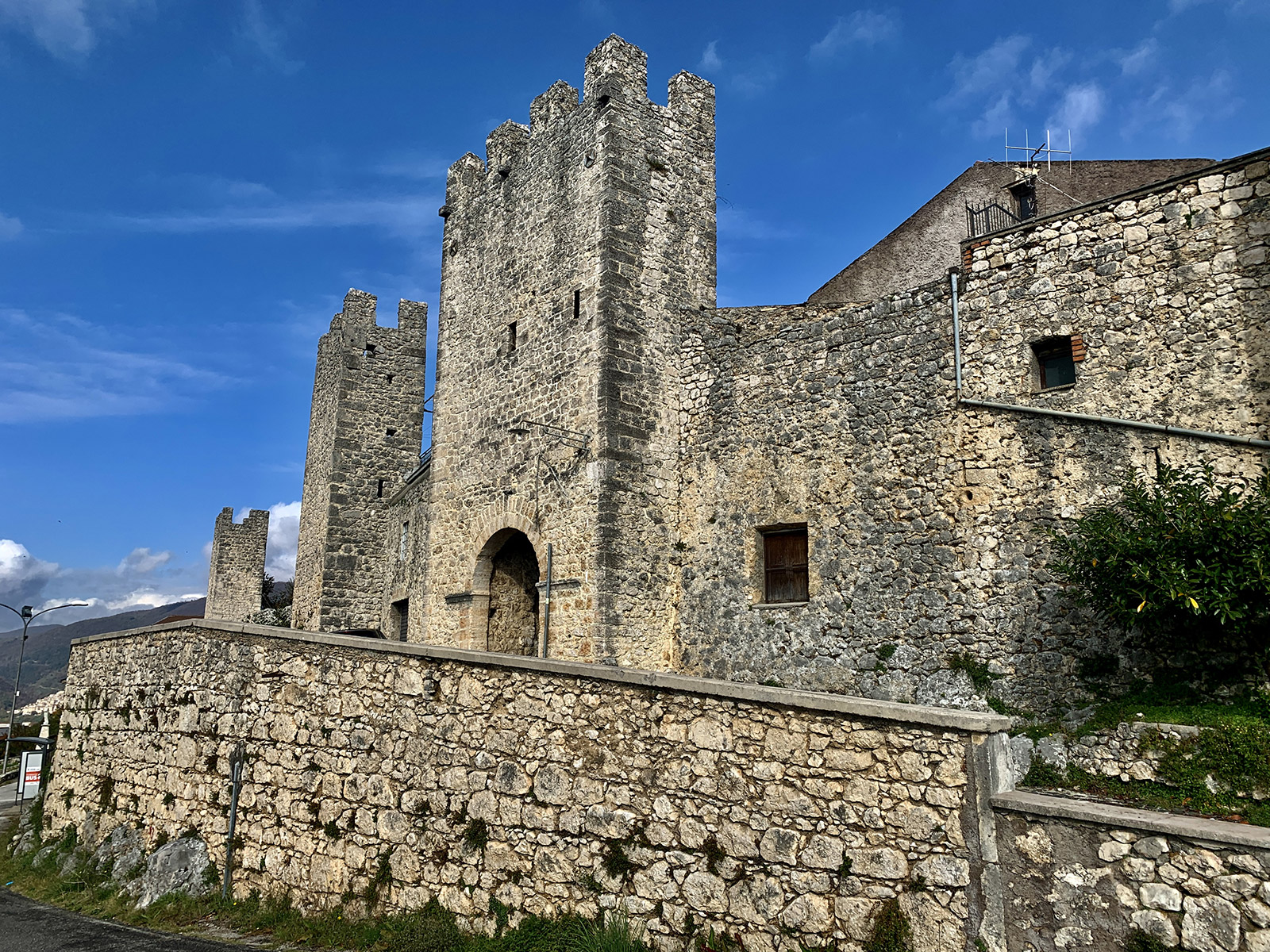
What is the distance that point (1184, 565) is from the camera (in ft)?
25.2

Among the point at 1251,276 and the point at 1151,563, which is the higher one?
the point at 1251,276

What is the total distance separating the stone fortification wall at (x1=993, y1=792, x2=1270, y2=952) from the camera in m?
4.71

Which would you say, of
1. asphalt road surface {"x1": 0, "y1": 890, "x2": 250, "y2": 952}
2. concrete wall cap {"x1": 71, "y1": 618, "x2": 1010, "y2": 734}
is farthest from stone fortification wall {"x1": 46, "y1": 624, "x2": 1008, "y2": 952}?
asphalt road surface {"x1": 0, "y1": 890, "x2": 250, "y2": 952}

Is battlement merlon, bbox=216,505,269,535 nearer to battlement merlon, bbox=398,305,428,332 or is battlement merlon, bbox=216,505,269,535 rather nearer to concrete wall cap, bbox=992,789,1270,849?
battlement merlon, bbox=398,305,428,332

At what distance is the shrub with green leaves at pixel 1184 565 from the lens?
7441mm

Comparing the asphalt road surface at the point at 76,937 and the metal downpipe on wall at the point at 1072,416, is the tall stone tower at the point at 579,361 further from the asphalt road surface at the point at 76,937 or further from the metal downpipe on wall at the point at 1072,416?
the asphalt road surface at the point at 76,937

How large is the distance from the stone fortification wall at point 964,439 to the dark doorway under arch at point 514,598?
11.0 ft

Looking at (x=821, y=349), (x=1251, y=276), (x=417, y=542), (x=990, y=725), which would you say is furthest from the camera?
(x=417, y=542)

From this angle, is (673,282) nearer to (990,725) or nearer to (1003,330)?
(1003,330)

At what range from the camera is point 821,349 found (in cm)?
1271

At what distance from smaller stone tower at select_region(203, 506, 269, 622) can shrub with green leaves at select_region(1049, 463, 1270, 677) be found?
31867 mm

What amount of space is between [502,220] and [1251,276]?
1153 cm

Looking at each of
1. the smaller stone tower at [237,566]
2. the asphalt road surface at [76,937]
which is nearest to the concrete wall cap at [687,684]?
the asphalt road surface at [76,937]

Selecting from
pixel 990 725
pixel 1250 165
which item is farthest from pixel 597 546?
pixel 1250 165
